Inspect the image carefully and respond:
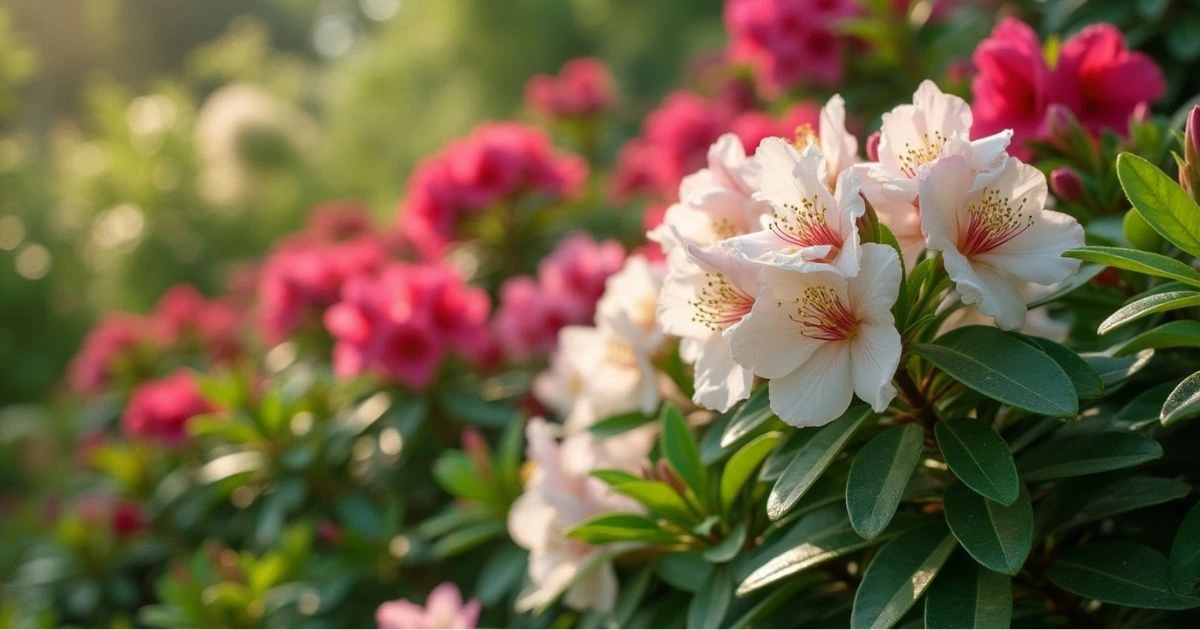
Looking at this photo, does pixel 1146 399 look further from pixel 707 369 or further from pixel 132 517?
pixel 132 517

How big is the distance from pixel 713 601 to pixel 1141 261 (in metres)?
0.47

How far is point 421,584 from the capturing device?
172cm

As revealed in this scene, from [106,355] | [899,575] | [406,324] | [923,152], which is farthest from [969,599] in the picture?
[106,355]

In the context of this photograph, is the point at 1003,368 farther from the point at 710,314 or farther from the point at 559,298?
the point at 559,298

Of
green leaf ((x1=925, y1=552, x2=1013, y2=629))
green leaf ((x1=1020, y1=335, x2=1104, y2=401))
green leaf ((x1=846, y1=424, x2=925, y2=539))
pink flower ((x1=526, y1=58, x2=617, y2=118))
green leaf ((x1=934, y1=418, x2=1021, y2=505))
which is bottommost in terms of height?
green leaf ((x1=925, y1=552, x2=1013, y2=629))

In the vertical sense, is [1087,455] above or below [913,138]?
below

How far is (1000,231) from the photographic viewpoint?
2.73ft

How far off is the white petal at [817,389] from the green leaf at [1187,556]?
11.0 inches

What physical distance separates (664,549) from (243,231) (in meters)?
3.65

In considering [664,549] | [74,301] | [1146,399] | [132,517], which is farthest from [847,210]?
[74,301]

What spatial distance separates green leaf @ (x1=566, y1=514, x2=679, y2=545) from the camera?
988 mm

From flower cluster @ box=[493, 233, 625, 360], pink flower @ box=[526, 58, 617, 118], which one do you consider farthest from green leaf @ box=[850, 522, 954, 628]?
pink flower @ box=[526, 58, 617, 118]

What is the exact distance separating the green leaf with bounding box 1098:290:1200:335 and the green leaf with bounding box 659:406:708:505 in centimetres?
41

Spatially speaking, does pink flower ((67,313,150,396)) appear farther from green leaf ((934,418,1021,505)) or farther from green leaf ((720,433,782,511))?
green leaf ((934,418,1021,505))
